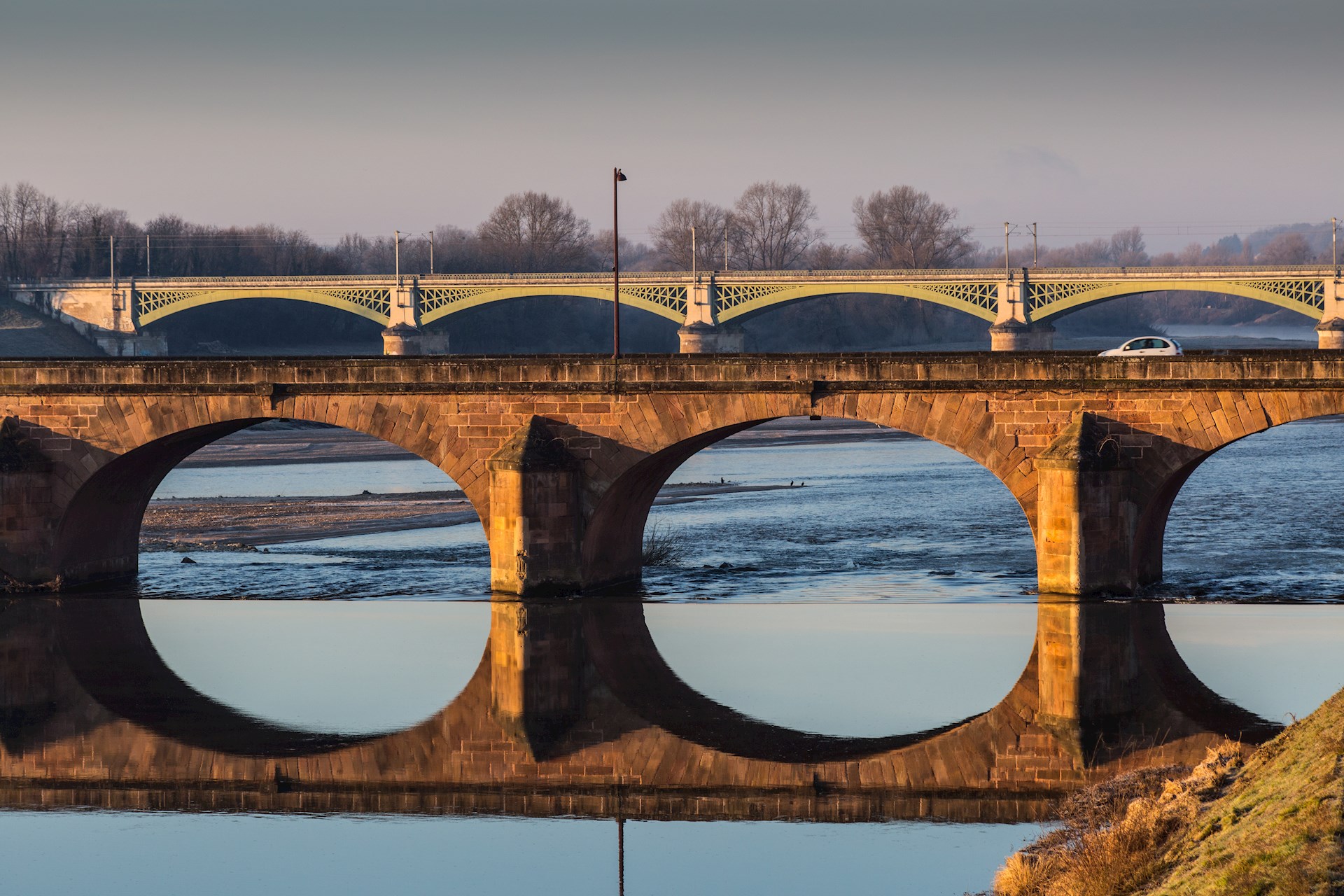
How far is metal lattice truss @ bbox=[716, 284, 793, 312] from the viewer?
3967 inches

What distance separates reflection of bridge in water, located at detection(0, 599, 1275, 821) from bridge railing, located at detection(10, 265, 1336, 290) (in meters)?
67.1

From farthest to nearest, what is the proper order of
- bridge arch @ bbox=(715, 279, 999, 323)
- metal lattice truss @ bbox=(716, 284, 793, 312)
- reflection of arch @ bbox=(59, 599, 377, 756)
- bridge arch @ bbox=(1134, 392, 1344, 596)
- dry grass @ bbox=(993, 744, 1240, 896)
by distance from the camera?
metal lattice truss @ bbox=(716, 284, 793, 312), bridge arch @ bbox=(715, 279, 999, 323), bridge arch @ bbox=(1134, 392, 1344, 596), reflection of arch @ bbox=(59, 599, 377, 756), dry grass @ bbox=(993, 744, 1240, 896)

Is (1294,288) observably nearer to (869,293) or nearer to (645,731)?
(869,293)

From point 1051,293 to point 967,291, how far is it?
507cm

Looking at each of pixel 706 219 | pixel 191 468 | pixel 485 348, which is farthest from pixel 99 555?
pixel 706 219

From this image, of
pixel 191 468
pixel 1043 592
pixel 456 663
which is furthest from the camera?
pixel 191 468

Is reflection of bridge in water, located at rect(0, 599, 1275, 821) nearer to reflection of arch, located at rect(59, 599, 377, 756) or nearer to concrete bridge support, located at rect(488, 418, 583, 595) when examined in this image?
reflection of arch, located at rect(59, 599, 377, 756)

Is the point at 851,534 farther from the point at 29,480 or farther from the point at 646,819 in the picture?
the point at 646,819

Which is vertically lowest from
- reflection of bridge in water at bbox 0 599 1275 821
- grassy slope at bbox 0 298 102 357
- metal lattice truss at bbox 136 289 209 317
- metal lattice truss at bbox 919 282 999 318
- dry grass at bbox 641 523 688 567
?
reflection of bridge in water at bbox 0 599 1275 821

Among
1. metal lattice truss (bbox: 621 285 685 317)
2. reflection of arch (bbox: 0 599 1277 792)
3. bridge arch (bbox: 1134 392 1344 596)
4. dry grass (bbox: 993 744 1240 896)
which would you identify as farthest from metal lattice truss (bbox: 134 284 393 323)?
dry grass (bbox: 993 744 1240 896)

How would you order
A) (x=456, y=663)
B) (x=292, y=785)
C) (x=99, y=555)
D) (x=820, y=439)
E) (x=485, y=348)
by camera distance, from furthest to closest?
(x=485, y=348)
(x=820, y=439)
(x=99, y=555)
(x=456, y=663)
(x=292, y=785)

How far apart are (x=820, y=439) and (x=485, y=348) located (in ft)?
173

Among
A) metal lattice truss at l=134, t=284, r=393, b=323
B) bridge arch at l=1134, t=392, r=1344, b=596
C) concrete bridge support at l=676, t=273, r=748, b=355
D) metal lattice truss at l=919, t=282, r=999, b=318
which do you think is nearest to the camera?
bridge arch at l=1134, t=392, r=1344, b=596

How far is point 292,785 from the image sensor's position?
61.1 feet
